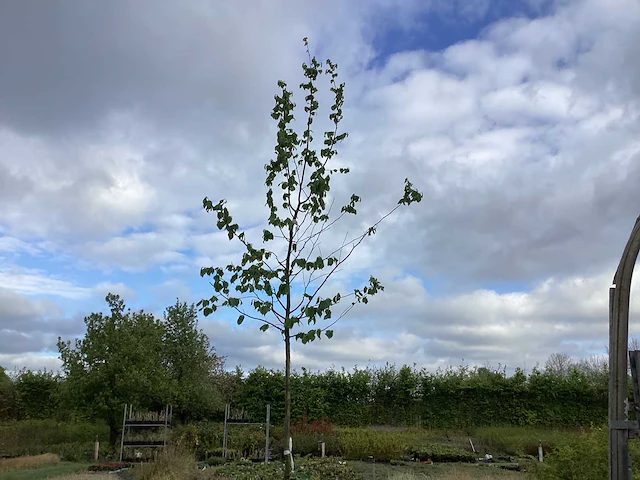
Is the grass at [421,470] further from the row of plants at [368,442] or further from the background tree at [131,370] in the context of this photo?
the background tree at [131,370]

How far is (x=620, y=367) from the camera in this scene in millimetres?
3434

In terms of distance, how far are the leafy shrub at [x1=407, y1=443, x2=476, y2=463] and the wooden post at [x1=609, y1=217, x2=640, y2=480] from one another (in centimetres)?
1300

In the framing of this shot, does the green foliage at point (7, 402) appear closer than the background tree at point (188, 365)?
No

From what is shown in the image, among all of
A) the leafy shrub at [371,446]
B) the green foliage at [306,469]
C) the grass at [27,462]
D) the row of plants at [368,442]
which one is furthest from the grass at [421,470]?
the grass at [27,462]

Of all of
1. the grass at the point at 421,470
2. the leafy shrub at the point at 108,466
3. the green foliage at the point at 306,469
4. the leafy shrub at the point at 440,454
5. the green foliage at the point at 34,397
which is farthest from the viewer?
the green foliage at the point at 34,397

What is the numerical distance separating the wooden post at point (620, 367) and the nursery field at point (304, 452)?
6625mm

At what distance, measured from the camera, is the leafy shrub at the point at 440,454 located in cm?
1595

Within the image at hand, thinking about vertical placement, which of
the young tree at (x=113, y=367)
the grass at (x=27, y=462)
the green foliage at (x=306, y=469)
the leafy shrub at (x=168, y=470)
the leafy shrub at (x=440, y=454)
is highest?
the young tree at (x=113, y=367)

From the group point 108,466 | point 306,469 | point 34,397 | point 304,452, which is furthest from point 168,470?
point 34,397

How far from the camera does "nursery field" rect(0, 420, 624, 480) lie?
11.4 m

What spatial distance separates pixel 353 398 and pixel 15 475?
1261 centimetres

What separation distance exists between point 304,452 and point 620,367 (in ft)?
48.7

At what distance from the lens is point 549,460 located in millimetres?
7641

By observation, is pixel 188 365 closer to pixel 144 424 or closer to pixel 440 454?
pixel 144 424
